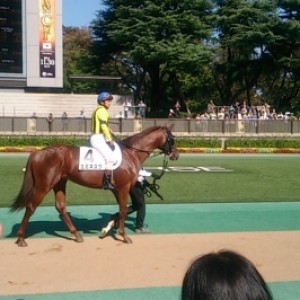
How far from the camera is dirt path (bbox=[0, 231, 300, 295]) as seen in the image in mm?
6512

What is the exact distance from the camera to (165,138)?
372 inches

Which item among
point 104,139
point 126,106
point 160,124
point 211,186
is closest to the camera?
point 104,139


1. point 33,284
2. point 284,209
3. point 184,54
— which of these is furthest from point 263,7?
point 33,284

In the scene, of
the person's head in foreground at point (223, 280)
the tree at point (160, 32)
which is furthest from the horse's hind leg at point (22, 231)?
the tree at point (160, 32)

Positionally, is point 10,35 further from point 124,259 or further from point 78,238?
point 124,259

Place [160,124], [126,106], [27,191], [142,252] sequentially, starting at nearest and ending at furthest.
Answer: [142,252]
[27,191]
[160,124]
[126,106]

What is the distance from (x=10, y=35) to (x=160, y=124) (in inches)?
511

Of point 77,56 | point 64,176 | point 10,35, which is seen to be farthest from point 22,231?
point 77,56

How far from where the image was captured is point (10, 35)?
38438 mm

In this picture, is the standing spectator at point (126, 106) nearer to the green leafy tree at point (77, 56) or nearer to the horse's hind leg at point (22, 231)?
the green leafy tree at point (77, 56)

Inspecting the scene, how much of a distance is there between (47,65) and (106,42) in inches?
447

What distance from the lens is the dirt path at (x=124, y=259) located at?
651 cm

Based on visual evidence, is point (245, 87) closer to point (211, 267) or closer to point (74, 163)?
point (74, 163)

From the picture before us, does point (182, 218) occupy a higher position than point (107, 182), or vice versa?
point (107, 182)
